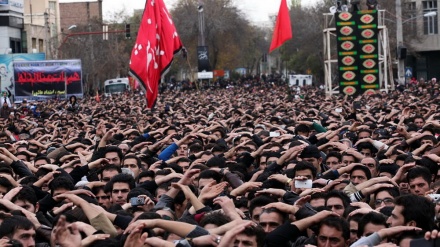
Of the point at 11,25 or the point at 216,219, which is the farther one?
the point at 11,25

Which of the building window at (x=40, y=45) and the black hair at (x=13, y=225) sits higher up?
the building window at (x=40, y=45)

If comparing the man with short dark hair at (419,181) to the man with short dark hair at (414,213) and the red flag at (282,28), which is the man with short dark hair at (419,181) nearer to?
the man with short dark hair at (414,213)

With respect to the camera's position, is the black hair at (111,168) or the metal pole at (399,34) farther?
the metal pole at (399,34)

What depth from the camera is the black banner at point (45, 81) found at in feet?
160

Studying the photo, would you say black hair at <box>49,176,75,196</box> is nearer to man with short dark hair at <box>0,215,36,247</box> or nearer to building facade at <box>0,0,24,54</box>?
man with short dark hair at <box>0,215,36,247</box>

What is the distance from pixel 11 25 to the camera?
3091 inches

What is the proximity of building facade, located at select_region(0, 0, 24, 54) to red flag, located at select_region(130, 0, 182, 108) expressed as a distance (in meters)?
50.8

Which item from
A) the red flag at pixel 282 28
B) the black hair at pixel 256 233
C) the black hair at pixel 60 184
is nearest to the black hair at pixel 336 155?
the black hair at pixel 60 184

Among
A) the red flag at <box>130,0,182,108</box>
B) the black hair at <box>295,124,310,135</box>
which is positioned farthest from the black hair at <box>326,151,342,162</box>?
the red flag at <box>130,0,182,108</box>

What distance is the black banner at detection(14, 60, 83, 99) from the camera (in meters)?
48.8

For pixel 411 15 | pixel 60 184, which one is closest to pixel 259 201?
pixel 60 184

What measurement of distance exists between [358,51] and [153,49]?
41.9ft

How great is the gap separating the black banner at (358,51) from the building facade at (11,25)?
1647 inches

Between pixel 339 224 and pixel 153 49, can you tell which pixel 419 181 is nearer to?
pixel 339 224
